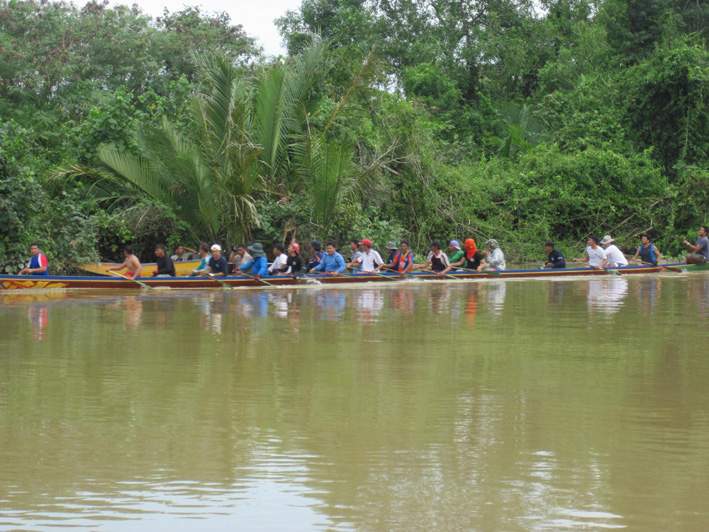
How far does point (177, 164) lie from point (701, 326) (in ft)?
40.4

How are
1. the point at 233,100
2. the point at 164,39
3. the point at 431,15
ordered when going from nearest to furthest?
the point at 233,100
the point at 164,39
the point at 431,15

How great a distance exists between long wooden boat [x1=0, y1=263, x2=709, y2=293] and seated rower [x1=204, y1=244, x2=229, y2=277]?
19 cm

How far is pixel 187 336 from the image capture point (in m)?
10.2

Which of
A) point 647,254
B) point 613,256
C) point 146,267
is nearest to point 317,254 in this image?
point 146,267

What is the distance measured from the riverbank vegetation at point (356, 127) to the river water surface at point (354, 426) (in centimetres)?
877

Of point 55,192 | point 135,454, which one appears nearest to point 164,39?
point 55,192

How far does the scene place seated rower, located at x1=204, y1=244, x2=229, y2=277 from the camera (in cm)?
1688

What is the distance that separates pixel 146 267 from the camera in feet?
63.3

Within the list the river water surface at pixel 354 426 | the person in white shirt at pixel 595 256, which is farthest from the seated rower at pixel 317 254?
the river water surface at pixel 354 426

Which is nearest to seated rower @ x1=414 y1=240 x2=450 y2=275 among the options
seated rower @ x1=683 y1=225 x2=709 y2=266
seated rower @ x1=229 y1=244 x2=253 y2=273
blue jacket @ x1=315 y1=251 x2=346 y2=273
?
blue jacket @ x1=315 y1=251 x2=346 y2=273

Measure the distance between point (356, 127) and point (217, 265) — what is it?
845cm

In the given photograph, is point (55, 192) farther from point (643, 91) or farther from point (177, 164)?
point (643, 91)

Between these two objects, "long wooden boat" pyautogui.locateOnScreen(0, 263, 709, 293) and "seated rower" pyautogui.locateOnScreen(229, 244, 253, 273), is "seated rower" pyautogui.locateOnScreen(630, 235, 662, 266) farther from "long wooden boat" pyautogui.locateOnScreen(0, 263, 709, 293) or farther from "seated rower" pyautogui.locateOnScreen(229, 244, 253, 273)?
"seated rower" pyautogui.locateOnScreen(229, 244, 253, 273)

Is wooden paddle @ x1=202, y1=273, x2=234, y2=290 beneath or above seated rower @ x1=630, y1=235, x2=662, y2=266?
beneath
